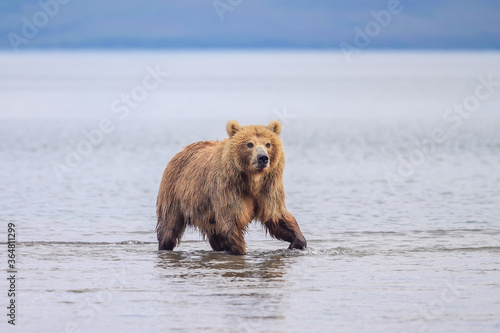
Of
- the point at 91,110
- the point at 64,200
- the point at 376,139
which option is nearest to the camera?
the point at 64,200

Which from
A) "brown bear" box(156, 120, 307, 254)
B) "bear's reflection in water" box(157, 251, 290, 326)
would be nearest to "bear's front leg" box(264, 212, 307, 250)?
"brown bear" box(156, 120, 307, 254)

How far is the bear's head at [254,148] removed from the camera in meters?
9.68

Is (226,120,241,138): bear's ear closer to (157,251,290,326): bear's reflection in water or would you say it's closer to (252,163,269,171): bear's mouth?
(252,163,269,171): bear's mouth

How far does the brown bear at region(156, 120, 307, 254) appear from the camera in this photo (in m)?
9.89

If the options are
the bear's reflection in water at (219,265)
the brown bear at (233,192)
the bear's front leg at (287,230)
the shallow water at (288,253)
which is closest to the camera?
the shallow water at (288,253)

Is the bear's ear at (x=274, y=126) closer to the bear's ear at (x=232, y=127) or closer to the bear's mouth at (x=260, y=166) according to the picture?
the bear's ear at (x=232, y=127)

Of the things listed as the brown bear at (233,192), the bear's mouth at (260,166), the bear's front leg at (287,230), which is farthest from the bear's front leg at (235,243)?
the bear's mouth at (260,166)

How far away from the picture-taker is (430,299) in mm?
7969

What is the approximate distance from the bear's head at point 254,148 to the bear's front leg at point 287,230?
59cm

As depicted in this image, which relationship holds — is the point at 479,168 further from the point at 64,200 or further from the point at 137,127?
the point at 137,127

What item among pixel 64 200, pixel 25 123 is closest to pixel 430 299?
pixel 64 200

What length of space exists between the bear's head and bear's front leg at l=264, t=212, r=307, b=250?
587 mm

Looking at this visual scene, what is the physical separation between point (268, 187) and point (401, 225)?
3.20 metres

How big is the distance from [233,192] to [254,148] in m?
0.54
